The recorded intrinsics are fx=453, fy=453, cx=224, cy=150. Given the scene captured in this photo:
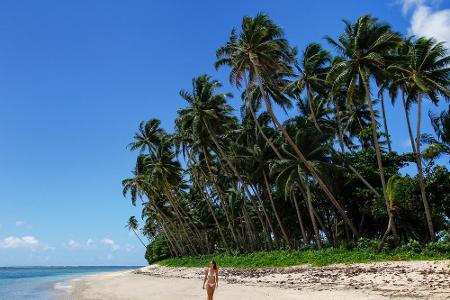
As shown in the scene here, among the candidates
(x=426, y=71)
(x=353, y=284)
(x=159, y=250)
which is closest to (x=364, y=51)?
(x=426, y=71)

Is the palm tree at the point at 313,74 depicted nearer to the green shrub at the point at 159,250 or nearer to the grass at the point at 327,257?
the grass at the point at 327,257

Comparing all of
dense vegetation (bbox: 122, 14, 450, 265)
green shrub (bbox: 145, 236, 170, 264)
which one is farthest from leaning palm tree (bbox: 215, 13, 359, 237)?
green shrub (bbox: 145, 236, 170, 264)

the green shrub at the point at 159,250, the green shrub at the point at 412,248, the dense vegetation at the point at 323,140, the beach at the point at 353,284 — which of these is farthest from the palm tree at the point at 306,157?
the green shrub at the point at 159,250

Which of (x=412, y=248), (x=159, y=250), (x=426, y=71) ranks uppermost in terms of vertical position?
(x=426, y=71)

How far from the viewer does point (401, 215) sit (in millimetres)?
30266

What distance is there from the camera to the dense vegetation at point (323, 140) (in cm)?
2759

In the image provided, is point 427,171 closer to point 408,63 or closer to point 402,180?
point 402,180

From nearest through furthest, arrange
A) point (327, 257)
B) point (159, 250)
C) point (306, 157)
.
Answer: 1. point (327, 257)
2. point (306, 157)
3. point (159, 250)

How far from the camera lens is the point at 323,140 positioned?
31.5 metres

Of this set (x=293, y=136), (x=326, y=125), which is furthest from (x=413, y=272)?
(x=326, y=125)

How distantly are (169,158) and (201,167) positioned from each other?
4326mm

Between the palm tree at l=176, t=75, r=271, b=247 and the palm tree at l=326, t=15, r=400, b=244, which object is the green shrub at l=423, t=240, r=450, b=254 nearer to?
the palm tree at l=326, t=15, r=400, b=244

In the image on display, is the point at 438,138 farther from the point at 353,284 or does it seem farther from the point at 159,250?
the point at 159,250

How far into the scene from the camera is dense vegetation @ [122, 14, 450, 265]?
90.5ft
